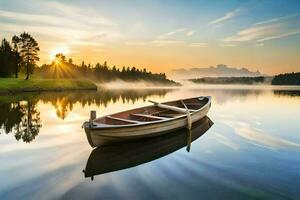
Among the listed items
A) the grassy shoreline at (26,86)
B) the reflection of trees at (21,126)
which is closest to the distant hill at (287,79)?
the grassy shoreline at (26,86)

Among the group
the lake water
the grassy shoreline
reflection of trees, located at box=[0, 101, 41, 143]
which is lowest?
reflection of trees, located at box=[0, 101, 41, 143]

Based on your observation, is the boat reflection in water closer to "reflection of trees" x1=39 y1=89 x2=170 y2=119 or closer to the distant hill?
"reflection of trees" x1=39 y1=89 x2=170 y2=119

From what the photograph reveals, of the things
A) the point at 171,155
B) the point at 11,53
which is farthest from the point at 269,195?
the point at 11,53

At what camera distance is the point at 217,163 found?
34.9ft

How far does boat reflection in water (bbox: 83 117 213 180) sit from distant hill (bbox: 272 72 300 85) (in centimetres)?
19055

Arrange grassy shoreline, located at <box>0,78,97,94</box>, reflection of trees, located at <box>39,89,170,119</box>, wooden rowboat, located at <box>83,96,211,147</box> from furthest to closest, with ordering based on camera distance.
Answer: grassy shoreline, located at <box>0,78,97,94</box>
reflection of trees, located at <box>39,89,170,119</box>
wooden rowboat, located at <box>83,96,211,147</box>

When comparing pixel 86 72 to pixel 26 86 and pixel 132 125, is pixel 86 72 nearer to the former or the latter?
pixel 26 86

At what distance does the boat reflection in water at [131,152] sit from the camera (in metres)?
10.1

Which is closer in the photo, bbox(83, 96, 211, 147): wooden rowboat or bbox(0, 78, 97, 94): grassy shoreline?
bbox(83, 96, 211, 147): wooden rowboat

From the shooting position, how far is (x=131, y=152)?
39.0 feet

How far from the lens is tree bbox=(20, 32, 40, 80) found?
227 feet

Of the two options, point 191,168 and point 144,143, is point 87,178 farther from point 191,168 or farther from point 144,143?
point 144,143

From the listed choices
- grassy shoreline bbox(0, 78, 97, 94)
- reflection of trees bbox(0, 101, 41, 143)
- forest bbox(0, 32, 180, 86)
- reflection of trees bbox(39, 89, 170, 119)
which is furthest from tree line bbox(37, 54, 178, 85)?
reflection of trees bbox(0, 101, 41, 143)

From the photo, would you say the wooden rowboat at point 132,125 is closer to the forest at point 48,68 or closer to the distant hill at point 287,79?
the forest at point 48,68
